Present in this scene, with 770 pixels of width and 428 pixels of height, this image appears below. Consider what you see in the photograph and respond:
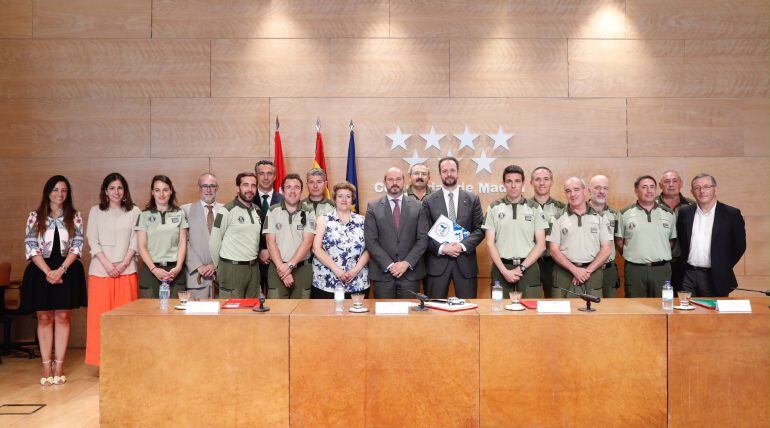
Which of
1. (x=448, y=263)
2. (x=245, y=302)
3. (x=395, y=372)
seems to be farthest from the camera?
(x=448, y=263)

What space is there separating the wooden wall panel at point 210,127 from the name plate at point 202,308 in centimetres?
263

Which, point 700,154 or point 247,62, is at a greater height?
point 247,62

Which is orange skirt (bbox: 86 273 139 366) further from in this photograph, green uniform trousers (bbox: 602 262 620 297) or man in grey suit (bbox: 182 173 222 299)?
green uniform trousers (bbox: 602 262 620 297)

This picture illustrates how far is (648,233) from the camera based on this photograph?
4.23 metres

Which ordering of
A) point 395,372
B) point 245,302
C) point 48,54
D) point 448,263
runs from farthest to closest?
point 48,54
point 448,263
point 245,302
point 395,372

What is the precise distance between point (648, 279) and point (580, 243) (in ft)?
2.04

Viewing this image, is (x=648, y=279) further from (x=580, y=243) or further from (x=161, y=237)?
(x=161, y=237)

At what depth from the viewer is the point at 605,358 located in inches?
108

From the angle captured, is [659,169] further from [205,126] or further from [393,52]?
[205,126]

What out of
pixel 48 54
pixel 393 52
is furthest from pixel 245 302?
pixel 48 54

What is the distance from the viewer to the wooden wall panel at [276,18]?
17.3ft

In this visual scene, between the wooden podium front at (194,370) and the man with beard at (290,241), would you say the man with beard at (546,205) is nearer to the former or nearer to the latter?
the man with beard at (290,241)

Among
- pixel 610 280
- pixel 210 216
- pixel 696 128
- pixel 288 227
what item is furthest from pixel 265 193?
pixel 696 128

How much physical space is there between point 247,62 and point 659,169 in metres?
4.24
